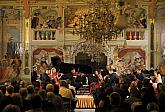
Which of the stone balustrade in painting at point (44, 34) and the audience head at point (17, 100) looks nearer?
the audience head at point (17, 100)

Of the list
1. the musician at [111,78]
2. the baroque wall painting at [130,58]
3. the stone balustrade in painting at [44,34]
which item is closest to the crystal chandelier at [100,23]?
the musician at [111,78]

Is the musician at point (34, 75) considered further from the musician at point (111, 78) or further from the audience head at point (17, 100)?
the audience head at point (17, 100)

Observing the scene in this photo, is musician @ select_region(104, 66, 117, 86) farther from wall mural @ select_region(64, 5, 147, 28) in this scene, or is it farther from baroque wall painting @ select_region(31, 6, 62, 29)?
baroque wall painting @ select_region(31, 6, 62, 29)

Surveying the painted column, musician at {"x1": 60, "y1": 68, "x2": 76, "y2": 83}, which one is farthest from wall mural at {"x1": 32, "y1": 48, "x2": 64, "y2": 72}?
musician at {"x1": 60, "y1": 68, "x2": 76, "y2": 83}

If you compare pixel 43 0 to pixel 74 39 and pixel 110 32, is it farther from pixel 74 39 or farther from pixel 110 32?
pixel 110 32

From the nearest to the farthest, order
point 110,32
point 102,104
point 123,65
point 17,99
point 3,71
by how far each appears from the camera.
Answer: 1. point 17,99
2. point 102,104
3. point 110,32
4. point 3,71
5. point 123,65

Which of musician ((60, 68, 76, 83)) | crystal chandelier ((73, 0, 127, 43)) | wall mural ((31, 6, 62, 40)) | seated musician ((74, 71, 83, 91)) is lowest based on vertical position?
seated musician ((74, 71, 83, 91))

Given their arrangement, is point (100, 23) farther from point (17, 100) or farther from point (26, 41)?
point (26, 41)

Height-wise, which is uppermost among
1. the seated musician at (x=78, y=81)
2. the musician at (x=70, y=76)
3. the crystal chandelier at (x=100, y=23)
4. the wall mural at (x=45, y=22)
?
the wall mural at (x=45, y=22)

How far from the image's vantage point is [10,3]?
27.2m

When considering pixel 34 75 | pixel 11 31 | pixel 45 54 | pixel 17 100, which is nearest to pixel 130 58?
pixel 45 54

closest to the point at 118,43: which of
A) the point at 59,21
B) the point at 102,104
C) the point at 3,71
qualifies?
the point at 59,21

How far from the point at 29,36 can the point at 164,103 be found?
1956cm

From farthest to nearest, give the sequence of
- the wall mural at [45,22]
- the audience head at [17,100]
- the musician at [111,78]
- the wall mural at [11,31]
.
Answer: the wall mural at [45,22] → the wall mural at [11,31] → the musician at [111,78] → the audience head at [17,100]
